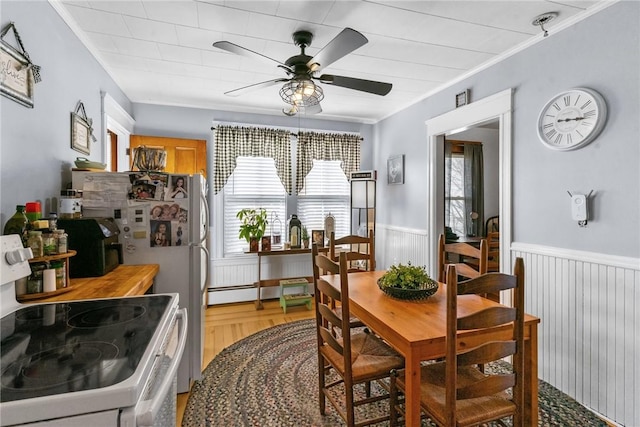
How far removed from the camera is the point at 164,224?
2219 mm

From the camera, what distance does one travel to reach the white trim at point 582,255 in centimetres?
189

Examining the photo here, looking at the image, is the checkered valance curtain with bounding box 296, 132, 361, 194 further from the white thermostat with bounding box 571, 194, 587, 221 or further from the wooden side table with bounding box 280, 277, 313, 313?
the white thermostat with bounding box 571, 194, 587, 221

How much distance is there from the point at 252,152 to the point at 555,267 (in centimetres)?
345

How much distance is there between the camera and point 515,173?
8.70 ft

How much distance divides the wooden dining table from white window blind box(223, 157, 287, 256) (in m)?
2.63

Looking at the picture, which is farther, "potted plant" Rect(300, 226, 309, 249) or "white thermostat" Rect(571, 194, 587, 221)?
"potted plant" Rect(300, 226, 309, 249)

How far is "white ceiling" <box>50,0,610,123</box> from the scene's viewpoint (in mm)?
2027

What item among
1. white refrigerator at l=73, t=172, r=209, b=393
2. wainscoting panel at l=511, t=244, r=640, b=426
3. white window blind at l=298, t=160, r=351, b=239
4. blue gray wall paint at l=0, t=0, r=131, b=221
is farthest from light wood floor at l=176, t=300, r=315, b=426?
wainscoting panel at l=511, t=244, r=640, b=426

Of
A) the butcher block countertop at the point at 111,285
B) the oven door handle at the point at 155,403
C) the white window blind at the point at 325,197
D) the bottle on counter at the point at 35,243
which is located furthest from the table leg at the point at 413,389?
the white window blind at the point at 325,197

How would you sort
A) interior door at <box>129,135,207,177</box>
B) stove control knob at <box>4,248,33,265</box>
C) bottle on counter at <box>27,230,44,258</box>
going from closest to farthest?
stove control knob at <box>4,248,33,265</box>
bottle on counter at <box>27,230,44,258</box>
interior door at <box>129,135,207,177</box>

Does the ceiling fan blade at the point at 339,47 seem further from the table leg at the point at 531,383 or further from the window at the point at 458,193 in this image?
the window at the point at 458,193

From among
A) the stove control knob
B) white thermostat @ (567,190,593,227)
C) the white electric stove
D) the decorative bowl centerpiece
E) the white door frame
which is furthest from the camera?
the white door frame

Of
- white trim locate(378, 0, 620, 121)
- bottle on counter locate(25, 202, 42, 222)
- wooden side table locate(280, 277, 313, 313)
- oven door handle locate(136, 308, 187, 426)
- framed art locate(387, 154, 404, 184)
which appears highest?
white trim locate(378, 0, 620, 121)

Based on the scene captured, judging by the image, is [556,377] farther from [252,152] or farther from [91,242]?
[252,152]
